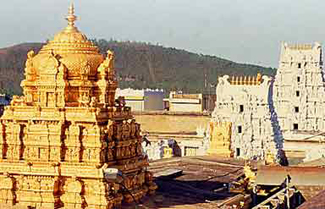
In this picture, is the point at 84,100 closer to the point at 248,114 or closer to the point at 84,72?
the point at 84,72

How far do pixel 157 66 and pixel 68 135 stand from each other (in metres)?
116

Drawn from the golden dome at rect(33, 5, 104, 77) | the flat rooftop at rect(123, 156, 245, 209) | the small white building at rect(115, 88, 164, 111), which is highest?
the golden dome at rect(33, 5, 104, 77)

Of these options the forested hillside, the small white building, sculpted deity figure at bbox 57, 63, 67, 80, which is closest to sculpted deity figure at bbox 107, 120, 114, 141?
sculpted deity figure at bbox 57, 63, 67, 80

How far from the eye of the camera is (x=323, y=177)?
75.3 feet

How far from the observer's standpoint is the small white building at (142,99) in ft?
220

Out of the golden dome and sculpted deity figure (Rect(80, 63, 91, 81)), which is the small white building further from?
sculpted deity figure (Rect(80, 63, 91, 81))

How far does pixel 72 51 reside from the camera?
61.7ft

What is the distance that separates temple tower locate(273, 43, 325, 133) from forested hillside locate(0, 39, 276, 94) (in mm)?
57828

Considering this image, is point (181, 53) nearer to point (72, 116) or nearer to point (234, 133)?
point (234, 133)

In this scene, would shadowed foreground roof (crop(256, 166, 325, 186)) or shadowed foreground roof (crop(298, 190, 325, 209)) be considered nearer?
shadowed foreground roof (crop(298, 190, 325, 209))

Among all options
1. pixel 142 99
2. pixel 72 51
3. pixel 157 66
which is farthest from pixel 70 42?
pixel 157 66

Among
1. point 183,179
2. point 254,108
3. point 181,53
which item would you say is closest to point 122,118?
point 183,179

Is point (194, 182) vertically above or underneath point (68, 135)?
underneath

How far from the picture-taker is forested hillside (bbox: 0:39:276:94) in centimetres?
11888
